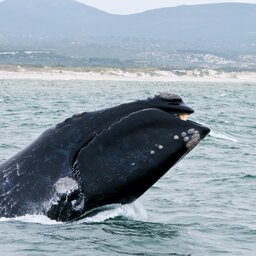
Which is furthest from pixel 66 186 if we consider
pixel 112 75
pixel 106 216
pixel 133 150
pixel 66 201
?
pixel 112 75

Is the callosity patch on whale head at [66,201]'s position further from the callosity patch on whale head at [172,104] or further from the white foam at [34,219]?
the callosity patch on whale head at [172,104]

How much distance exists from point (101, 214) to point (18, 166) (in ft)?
4.31

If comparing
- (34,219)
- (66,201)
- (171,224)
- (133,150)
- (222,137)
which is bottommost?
(222,137)

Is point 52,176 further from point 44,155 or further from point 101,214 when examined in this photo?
point 101,214

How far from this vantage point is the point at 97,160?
855 cm

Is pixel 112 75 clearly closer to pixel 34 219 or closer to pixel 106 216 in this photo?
pixel 106 216

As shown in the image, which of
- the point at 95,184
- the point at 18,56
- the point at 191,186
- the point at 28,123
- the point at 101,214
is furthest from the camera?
the point at 18,56

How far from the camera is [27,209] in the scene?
862cm

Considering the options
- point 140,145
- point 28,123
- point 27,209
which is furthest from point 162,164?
point 28,123

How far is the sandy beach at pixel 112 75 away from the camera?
123m

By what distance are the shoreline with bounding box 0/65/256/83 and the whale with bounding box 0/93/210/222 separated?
350 feet

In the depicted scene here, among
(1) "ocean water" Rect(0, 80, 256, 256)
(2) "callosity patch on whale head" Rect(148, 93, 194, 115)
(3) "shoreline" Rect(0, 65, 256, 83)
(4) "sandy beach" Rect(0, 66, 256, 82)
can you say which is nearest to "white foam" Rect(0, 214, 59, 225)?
(1) "ocean water" Rect(0, 80, 256, 256)

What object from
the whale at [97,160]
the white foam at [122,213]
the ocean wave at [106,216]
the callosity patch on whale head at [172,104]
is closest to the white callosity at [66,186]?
the whale at [97,160]

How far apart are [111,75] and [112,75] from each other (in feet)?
0.59
